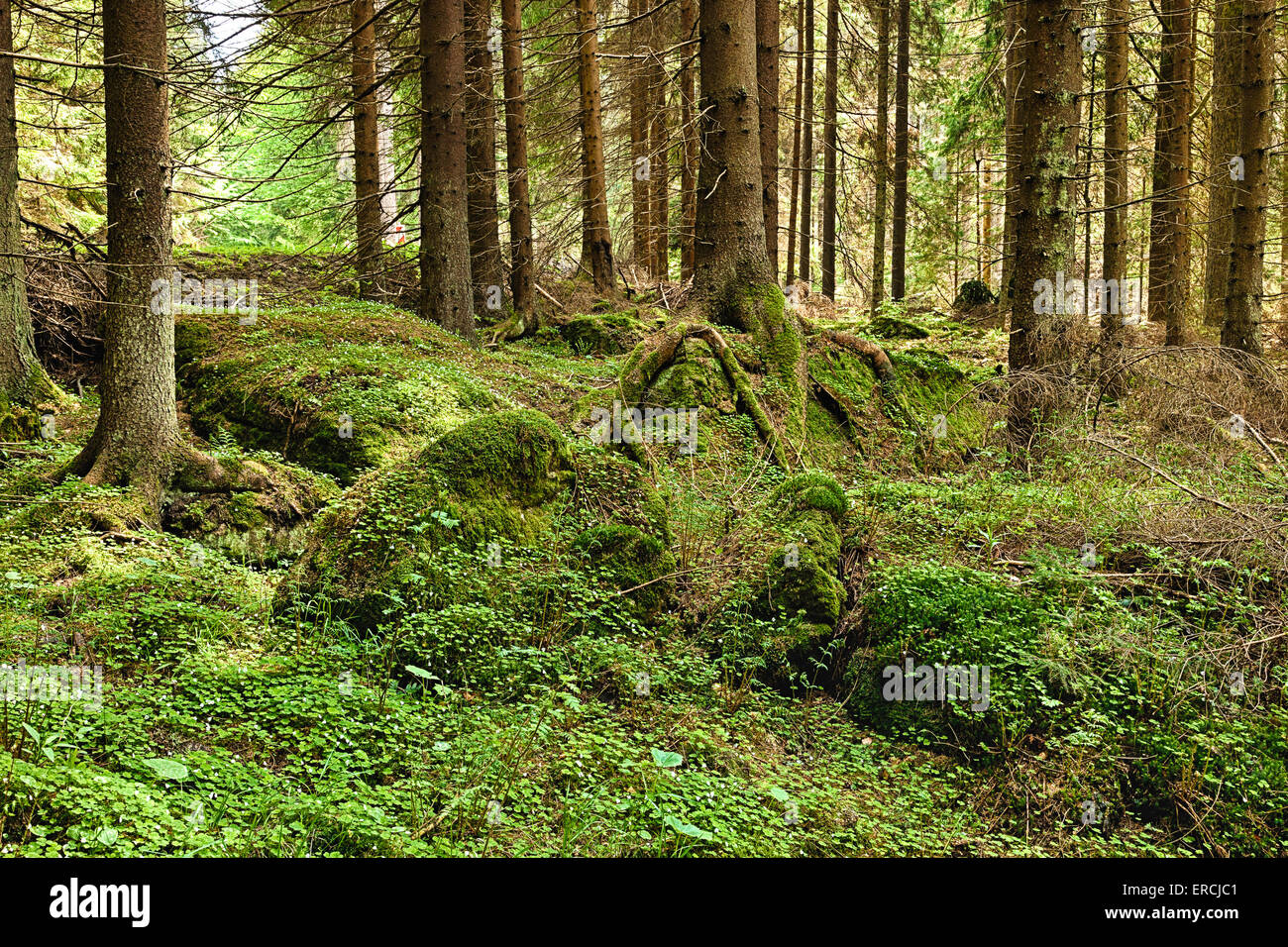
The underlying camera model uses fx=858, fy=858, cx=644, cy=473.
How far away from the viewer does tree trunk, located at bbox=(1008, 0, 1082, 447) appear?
8.70m

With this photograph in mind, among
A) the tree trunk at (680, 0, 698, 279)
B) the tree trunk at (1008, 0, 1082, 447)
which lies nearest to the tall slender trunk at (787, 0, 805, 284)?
the tree trunk at (680, 0, 698, 279)

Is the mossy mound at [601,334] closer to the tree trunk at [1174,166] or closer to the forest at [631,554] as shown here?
the forest at [631,554]

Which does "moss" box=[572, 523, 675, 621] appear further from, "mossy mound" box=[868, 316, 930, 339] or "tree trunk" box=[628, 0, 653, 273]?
"mossy mound" box=[868, 316, 930, 339]

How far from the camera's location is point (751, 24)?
916 cm

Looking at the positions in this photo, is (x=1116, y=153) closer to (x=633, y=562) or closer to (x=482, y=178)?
(x=482, y=178)

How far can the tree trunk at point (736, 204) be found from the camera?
29.8 feet

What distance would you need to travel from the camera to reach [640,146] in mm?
17906

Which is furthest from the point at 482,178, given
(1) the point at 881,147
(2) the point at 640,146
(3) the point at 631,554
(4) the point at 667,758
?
(4) the point at 667,758

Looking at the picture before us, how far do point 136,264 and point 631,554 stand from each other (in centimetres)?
432

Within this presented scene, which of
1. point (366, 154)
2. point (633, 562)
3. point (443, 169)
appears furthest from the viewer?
point (366, 154)

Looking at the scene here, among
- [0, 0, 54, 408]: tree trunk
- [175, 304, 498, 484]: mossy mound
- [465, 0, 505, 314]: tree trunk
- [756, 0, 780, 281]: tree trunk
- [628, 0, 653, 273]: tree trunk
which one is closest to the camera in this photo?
[175, 304, 498, 484]: mossy mound

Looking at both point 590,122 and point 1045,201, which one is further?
point 590,122

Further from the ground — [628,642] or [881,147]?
[881,147]

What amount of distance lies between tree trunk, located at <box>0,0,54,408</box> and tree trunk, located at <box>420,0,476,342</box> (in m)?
4.85
